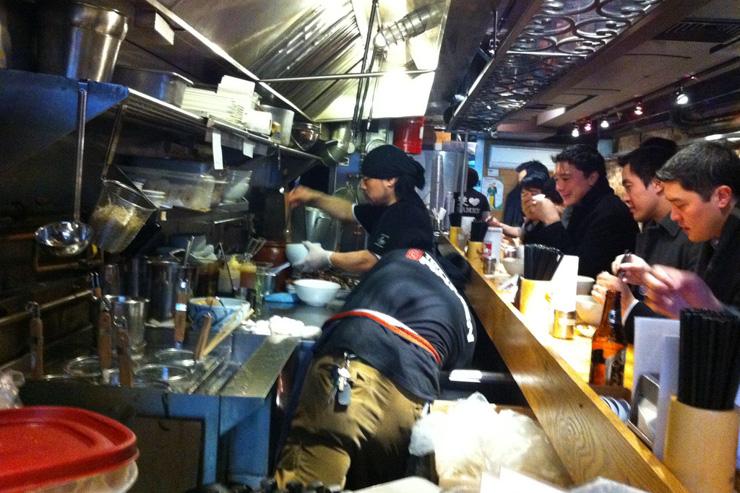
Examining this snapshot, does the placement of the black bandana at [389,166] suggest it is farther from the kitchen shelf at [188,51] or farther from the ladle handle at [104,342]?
the ladle handle at [104,342]

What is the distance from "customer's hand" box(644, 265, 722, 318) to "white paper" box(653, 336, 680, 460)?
18.7 inches

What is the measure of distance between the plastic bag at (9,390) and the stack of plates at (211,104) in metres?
1.09

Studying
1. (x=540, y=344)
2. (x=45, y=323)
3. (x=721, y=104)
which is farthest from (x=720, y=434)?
(x=721, y=104)

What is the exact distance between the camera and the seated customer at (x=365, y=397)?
2.31 metres

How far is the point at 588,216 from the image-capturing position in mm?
3492

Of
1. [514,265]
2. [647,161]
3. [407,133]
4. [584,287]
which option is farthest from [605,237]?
[407,133]

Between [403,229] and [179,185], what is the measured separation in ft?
3.96

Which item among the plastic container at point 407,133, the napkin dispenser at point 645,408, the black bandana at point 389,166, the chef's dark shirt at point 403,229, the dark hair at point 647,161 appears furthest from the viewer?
the plastic container at point 407,133

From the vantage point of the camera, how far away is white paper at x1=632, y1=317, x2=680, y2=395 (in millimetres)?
1158

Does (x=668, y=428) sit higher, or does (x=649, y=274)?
(x=649, y=274)

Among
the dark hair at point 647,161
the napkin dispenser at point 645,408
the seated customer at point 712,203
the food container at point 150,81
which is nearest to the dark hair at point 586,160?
the dark hair at point 647,161

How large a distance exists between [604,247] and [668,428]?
230 centimetres

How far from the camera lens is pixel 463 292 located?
4.00 meters

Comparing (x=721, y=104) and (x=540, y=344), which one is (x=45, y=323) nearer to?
(x=540, y=344)
